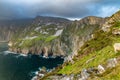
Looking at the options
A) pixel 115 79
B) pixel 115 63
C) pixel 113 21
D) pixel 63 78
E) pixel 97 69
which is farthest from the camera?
pixel 113 21

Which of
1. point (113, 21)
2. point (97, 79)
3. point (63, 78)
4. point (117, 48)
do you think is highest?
point (113, 21)

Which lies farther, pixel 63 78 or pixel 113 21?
pixel 113 21

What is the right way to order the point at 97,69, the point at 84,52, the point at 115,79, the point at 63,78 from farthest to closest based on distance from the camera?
the point at 84,52
the point at 63,78
the point at 97,69
the point at 115,79

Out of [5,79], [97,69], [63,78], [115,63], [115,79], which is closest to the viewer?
[115,79]

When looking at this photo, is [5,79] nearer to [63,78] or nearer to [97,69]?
[63,78]

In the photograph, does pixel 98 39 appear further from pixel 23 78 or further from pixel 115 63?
pixel 23 78

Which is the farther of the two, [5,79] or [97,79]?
[5,79]

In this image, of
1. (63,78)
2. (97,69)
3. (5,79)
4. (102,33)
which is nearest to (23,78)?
(5,79)

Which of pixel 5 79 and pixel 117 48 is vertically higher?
pixel 117 48

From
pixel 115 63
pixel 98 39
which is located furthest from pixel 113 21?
pixel 115 63
